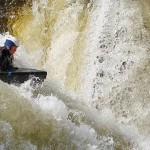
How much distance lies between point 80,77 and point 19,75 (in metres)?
1.54

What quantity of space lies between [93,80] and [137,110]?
0.96 meters

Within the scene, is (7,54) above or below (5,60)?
above

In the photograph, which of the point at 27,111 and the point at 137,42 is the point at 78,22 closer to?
the point at 137,42

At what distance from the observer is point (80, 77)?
8312mm

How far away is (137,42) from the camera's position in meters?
8.12

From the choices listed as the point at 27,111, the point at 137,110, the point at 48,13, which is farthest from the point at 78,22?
the point at 27,111

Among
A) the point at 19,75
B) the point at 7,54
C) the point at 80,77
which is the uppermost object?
the point at 80,77

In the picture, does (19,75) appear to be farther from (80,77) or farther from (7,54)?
(80,77)

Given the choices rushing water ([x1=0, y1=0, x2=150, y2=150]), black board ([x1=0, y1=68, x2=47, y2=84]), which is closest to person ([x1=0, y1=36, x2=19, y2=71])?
black board ([x1=0, y1=68, x2=47, y2=84])

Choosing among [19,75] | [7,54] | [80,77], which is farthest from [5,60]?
[80,77]

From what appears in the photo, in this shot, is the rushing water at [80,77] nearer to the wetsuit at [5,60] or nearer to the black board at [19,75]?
the black board at [19,75]

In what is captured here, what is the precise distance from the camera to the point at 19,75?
7109 millimetres

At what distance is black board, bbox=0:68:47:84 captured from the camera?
694cm

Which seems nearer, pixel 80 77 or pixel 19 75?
pixel 19 75
